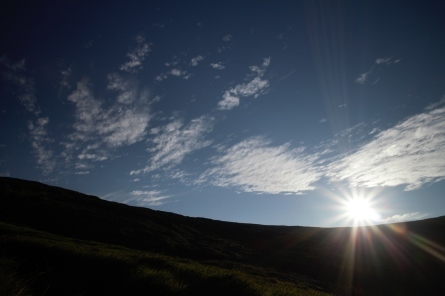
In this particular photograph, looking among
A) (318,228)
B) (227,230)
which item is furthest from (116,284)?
(318,228)

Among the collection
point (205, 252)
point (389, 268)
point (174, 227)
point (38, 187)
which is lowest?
point (389, 268)

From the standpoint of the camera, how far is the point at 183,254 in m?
56.6

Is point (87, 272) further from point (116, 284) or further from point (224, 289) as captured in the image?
point (224, 289)

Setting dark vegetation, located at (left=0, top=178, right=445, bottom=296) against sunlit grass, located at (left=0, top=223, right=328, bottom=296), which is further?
dark vegetation, located at (left=0, top=178, right=445, bottom=296)

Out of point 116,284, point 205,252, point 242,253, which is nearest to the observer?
point 116,284

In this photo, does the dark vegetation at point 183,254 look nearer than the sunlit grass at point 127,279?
No

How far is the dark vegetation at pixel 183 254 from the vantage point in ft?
43.9

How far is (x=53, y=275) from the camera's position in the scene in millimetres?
13250

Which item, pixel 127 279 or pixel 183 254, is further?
pixel 183 254

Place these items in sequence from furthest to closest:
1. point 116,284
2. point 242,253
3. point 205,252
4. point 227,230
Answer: point 227,230 → point 242,253 → point 205,252 → point 116,284

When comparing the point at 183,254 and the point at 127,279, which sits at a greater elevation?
the point at 127,279

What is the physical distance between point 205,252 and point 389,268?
140 ft

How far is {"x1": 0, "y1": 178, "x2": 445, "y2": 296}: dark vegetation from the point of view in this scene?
13.4 metres

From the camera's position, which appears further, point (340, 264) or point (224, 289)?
point (340, 264)
